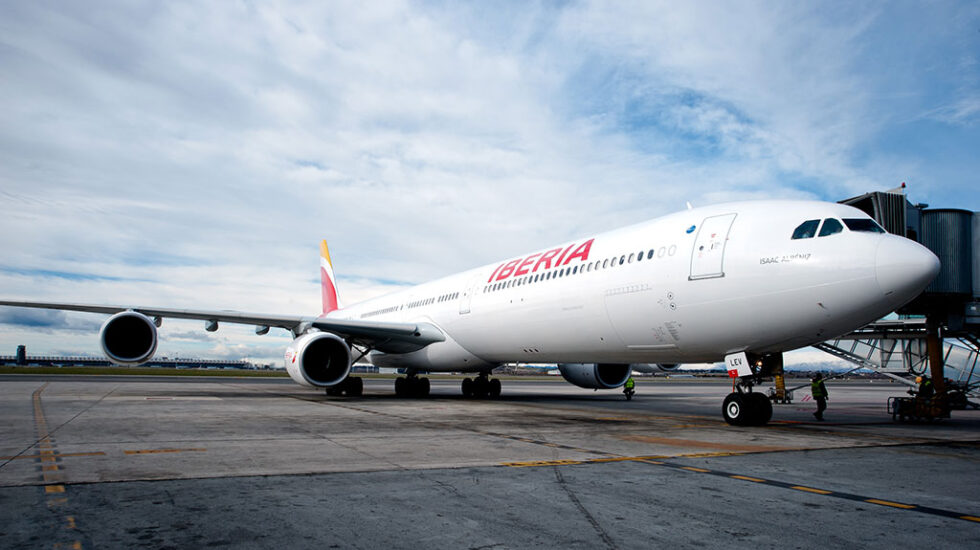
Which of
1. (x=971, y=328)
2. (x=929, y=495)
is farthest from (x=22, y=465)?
(x=971, y=328)

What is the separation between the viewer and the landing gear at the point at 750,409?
10406 mm

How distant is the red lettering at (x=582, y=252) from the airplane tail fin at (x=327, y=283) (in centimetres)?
1982

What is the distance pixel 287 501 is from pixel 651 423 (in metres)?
8.48

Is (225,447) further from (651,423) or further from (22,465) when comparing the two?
(651,423)

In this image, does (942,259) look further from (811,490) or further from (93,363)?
(93,363)

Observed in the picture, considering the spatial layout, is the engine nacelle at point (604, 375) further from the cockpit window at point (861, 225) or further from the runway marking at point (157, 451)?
the runway marking at point (157, 451)

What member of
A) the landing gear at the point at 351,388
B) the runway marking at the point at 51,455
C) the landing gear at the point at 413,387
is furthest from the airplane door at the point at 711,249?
the landing gear at the point at 413,387

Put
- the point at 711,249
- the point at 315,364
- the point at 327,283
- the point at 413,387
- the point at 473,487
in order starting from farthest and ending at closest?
the point at 327,283
the point at 413,387
the point at 315,364
the point at 711,249
the point at 473,487

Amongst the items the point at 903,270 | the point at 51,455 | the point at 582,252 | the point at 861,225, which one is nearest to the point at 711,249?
the point at 861,225

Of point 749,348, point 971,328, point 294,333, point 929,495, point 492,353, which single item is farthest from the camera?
point 294,333

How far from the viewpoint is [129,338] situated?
1578 cm

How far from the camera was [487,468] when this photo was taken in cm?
604

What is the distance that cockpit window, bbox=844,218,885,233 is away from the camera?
9023 mm

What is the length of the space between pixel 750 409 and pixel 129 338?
1443cm
